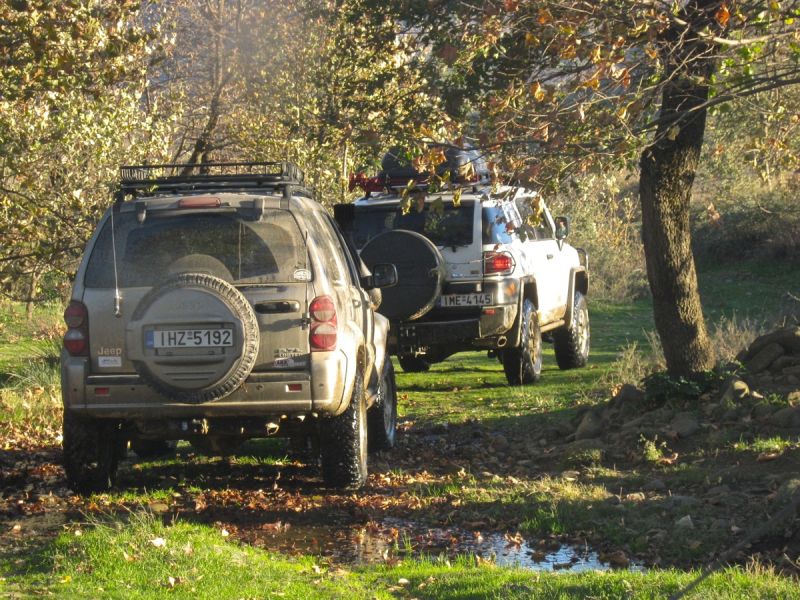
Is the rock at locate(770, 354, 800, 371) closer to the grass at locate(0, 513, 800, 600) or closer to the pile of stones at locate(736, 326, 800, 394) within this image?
the pile of stones at locate(736, 326, 800, 394)

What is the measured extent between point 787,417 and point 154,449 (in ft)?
17.0

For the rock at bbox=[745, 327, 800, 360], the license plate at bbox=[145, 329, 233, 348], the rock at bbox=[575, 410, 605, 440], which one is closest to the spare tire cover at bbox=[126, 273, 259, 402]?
the license plate at bbox=[145, 329, 233, 348]

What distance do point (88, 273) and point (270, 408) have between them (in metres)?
1.52

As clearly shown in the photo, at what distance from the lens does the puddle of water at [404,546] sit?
23.1 ft

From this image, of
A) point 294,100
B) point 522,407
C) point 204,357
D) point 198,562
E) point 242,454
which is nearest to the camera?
point 198,562

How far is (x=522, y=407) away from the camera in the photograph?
1263 cm

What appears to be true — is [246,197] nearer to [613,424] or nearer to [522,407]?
[613,424]

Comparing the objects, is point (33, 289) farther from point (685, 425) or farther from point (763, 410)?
point (763, 410)

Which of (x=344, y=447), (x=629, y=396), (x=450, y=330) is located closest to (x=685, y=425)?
(x=629, y=396)

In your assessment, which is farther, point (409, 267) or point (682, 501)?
point (409, 267)

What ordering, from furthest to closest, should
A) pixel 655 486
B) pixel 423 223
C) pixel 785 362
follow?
pixel 423 223, pixel 785 362, pixel 655 486

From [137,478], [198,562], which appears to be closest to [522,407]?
[137,478]

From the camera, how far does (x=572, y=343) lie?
51.8 ft

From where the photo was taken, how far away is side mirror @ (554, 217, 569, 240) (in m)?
15.4
